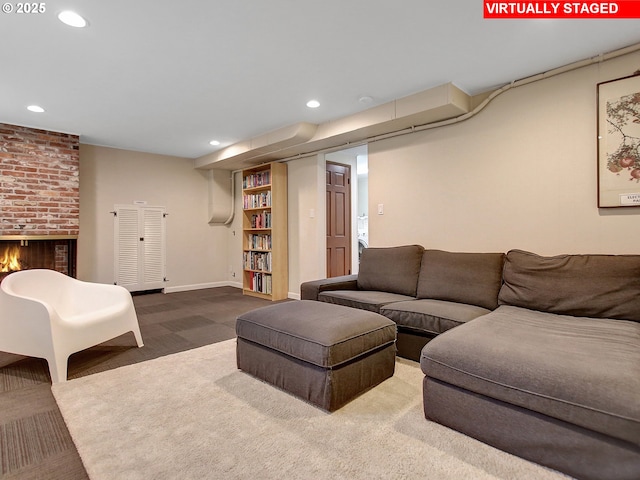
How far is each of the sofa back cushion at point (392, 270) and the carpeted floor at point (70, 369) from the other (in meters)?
1.54

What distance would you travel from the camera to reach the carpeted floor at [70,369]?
5.12 ft

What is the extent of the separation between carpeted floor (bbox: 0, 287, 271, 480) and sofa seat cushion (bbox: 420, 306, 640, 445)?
1823mm

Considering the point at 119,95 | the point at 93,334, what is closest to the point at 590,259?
the point at 93,334

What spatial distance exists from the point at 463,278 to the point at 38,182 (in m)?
5.28

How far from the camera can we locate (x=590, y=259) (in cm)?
238

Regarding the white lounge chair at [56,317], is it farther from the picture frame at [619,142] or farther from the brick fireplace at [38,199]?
the picture frame at [619,142]

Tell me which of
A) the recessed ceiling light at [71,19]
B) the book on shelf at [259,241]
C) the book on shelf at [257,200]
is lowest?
the book on shelf at [259,241]

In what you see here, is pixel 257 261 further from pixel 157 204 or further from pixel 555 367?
pixel 555 367

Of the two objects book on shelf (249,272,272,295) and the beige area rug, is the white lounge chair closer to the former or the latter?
the beige area rug

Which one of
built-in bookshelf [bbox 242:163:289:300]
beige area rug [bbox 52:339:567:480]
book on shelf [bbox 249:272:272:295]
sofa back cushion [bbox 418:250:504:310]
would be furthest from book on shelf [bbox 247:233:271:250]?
beige area rug [bbox 52:339:567:480]

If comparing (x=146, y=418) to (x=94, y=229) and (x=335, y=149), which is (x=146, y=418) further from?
(x=94, y=229)

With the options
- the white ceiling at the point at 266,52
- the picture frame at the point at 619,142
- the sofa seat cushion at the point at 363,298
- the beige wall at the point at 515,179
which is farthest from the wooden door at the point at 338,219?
the picture frame at the point at 619,142

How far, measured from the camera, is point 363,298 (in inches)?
120

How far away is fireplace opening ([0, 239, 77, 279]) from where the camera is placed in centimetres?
432
